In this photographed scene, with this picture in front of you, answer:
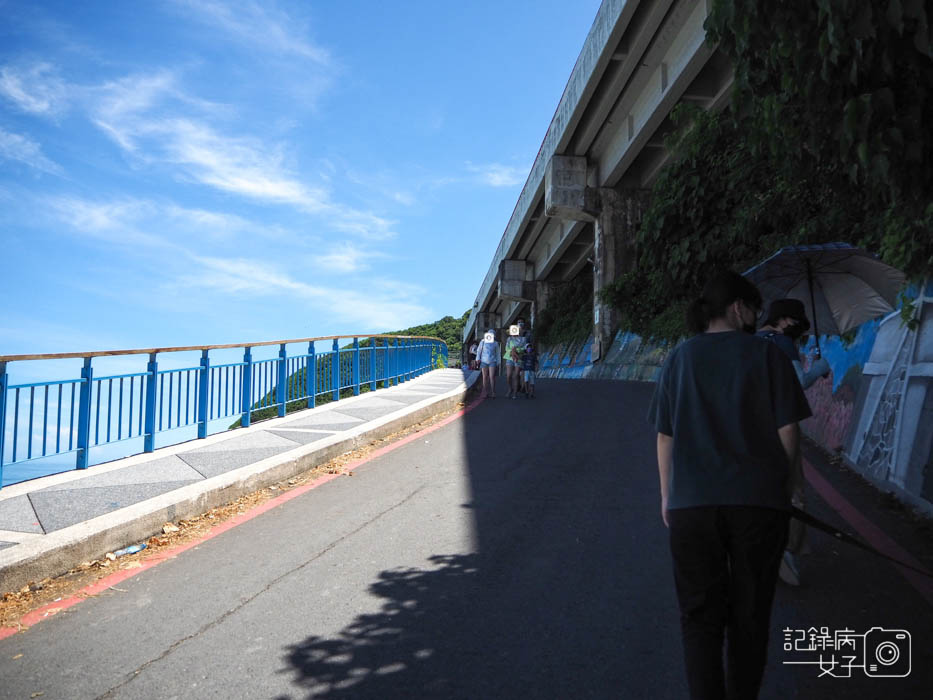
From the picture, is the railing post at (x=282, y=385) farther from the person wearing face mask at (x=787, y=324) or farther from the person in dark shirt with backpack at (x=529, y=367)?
the person wearing face mask at (x=787, y=324)

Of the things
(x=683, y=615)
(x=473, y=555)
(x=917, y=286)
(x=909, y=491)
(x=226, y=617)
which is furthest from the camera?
(x=917, y=286)

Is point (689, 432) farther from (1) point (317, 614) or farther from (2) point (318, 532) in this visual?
(2) point (318, 532)

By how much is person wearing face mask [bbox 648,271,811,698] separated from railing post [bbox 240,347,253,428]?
8859 millimetres

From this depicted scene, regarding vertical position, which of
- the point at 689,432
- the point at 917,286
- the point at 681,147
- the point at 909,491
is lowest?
the point at 909,491

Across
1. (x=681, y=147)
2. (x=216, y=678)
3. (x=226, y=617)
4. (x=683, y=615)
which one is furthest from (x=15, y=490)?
(x=681, y=147)

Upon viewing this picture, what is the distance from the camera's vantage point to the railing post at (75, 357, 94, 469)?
7492 mm

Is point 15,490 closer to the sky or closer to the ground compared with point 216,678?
closer to the sky

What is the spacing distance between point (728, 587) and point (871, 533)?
3.47 m

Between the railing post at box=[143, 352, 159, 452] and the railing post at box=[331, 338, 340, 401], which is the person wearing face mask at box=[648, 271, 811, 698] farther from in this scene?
the railing post at box=[331, 338, 340, 401]

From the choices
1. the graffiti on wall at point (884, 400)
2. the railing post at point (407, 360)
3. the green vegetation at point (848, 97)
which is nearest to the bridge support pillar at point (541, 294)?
the railing post at point (407, 360)

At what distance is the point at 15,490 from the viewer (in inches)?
254

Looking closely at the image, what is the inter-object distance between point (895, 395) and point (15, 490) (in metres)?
8.17

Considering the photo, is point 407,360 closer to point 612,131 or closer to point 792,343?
point 612,131

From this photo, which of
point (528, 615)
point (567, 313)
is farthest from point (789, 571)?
→ point (567, 313)
